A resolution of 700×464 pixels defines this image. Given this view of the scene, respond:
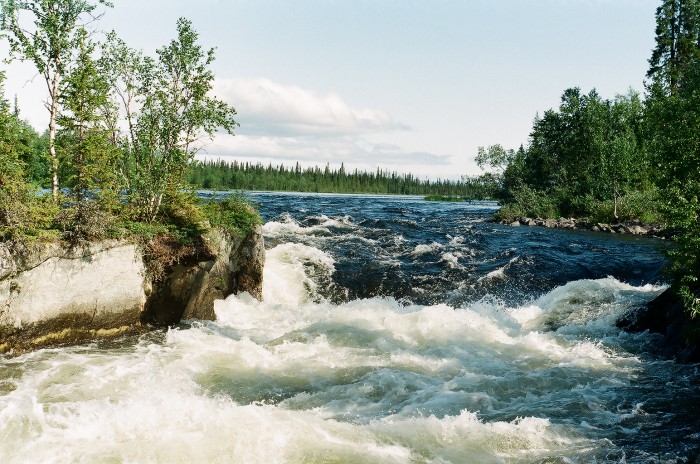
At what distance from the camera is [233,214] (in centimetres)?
1595

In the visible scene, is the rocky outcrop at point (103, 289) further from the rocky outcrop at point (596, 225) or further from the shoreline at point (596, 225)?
the rocky outcrop at point (596, 225)

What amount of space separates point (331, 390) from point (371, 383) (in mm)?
901

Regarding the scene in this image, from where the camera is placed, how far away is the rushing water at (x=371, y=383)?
747cm

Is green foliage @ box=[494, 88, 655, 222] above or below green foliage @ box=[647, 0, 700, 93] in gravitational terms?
below

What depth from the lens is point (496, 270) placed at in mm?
21641

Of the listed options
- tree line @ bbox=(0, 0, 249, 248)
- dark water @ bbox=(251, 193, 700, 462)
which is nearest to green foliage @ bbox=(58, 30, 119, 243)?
tree line @ bbox=(0, 0, 249, 248)

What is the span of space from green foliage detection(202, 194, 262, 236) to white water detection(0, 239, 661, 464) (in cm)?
228

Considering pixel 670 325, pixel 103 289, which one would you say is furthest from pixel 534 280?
pixel 103 289

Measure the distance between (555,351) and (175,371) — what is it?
30.5 ft

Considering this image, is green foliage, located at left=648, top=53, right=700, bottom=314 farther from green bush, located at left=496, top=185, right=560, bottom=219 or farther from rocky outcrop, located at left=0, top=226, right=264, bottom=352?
green bush, located at left=496, top=185, right=560, bottom=219

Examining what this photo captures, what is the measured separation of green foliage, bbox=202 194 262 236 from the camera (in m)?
15.5

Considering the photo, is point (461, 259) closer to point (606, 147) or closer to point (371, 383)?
point (371, 383)

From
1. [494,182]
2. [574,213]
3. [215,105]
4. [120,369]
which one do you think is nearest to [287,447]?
[120,369]

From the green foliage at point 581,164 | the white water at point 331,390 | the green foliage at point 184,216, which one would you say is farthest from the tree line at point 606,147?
the green foliage at point 184,216
